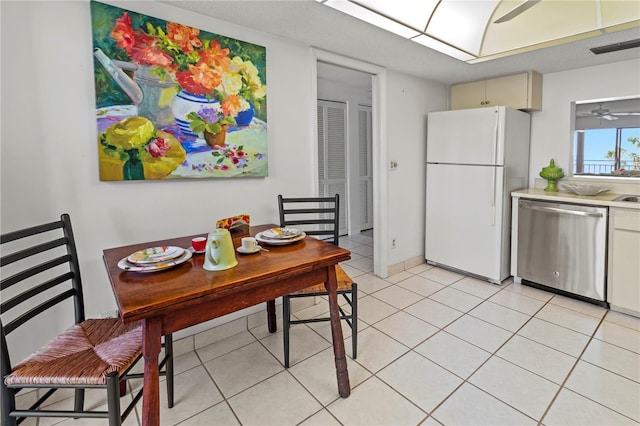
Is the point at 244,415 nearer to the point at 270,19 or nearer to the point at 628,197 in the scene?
the point at 270,19

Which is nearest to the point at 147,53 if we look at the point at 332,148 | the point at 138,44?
the point at 138,44

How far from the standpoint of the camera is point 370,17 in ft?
6.95

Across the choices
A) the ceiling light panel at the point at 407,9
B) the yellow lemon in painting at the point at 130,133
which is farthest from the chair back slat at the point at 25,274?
the ceiling light panel at the point at 407,9

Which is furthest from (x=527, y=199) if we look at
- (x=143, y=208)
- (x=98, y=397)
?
(x=98, y=397)

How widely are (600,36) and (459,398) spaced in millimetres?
2712

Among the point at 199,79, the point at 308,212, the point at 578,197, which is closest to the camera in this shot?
the point at 199,79

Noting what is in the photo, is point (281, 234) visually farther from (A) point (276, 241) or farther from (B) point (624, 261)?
(B) point (624, 261)

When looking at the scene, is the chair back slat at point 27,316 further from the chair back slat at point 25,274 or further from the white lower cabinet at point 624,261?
the white lower cabinet at point 624,261

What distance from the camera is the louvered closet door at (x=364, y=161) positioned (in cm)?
528

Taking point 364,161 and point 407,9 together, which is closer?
point 407,9

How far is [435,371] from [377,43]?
2376mm

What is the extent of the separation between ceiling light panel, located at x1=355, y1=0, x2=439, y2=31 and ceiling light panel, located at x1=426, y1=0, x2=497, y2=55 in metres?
0.08

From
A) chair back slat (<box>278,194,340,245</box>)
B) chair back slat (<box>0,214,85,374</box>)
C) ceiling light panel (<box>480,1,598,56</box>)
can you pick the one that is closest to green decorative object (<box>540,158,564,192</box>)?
ceiling light panel (<box>480,1,598,56</box>)

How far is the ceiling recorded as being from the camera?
2.03 m
